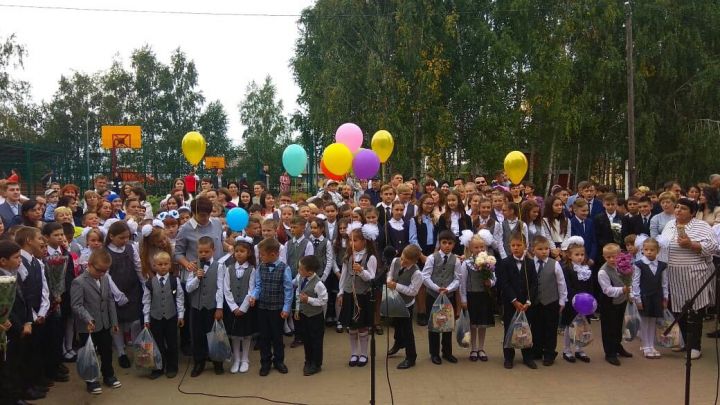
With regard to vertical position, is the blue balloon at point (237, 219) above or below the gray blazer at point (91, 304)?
above

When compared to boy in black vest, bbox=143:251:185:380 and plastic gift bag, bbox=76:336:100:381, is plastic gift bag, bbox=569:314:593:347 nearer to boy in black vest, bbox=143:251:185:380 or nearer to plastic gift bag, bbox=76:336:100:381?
boy in black vest, bbox=143:251:185:380

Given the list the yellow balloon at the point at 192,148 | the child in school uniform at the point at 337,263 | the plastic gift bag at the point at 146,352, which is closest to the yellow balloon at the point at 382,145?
the yellow balloon at the point at 192,148

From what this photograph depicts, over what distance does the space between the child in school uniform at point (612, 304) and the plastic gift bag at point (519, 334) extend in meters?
0.96

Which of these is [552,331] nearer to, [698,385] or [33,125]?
[698,385]

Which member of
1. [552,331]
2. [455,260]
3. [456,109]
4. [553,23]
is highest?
[553,23]

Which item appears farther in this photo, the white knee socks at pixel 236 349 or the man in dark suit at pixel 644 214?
the man in dark suit at pixel 644 214

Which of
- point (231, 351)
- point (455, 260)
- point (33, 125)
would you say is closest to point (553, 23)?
point (455, 260)

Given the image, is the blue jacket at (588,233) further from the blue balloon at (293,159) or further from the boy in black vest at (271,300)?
the blue balloon at (293,159)

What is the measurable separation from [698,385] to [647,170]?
779 inches

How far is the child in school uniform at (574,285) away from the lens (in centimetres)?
598

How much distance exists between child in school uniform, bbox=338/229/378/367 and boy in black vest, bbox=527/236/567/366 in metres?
1.67

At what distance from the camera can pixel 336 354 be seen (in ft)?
20.6

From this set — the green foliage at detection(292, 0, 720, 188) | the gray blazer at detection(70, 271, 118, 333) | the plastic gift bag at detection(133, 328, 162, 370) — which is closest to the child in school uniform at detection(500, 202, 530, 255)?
the plastic gift bag at detection(133, 328, 162, 370)

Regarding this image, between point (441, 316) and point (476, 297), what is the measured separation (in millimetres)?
505
